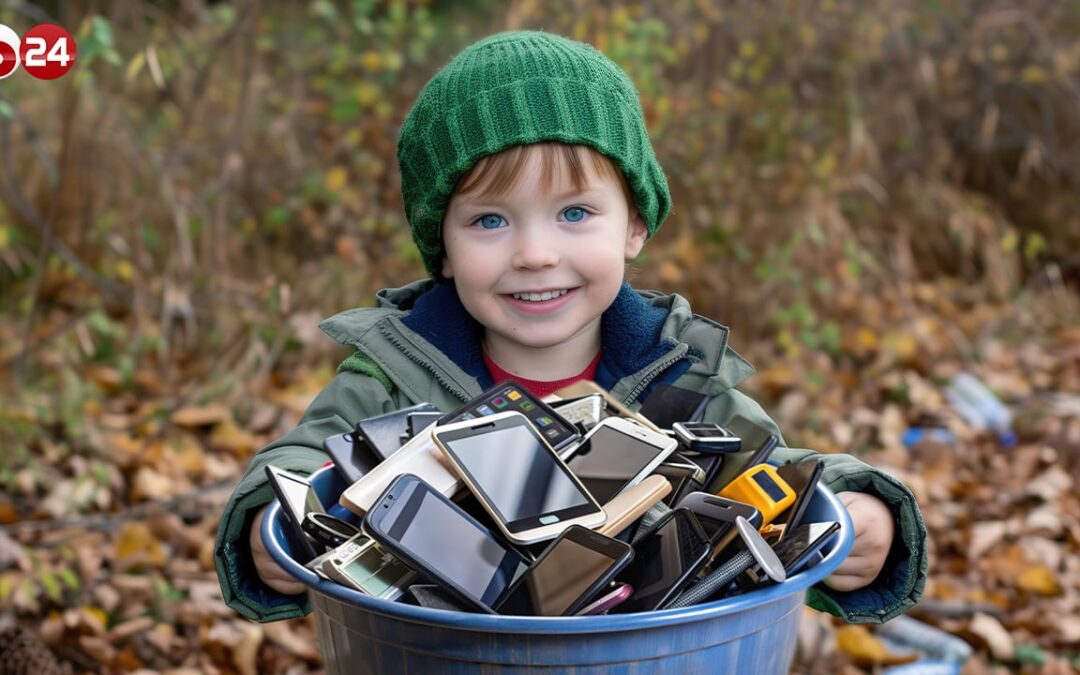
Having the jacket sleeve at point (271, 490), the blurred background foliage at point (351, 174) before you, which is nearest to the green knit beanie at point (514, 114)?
the jacket sleeve at point (271, 490)

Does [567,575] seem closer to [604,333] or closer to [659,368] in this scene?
[659,368]

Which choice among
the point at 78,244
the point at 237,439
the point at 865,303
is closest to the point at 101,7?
the point at 78,244

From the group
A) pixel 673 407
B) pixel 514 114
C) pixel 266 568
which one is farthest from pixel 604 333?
pixel 266 568

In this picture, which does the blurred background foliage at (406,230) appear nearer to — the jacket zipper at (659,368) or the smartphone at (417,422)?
the jacket zipper at (659,368)

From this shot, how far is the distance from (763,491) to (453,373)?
0.77m

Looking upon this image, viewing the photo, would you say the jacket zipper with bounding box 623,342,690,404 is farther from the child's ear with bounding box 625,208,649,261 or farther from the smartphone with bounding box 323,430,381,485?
the smartphone with bounding box 323,430,381,485

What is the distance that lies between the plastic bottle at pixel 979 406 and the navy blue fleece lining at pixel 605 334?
271 centimetres

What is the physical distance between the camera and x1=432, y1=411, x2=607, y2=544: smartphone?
5.28 feet

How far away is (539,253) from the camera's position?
6.86 ft

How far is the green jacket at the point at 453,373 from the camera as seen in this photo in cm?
191

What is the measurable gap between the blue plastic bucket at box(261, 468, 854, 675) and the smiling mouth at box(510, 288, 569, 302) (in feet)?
2.53

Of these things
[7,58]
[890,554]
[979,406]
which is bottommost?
[979,406]

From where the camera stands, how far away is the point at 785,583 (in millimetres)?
1479

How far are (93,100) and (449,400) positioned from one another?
10.6ft
